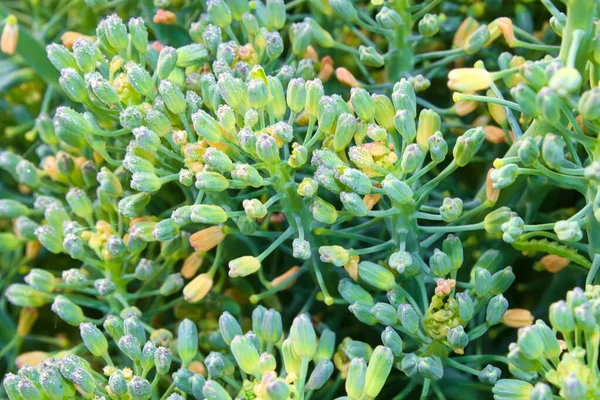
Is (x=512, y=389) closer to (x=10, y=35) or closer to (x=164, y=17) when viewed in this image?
(x=164, y=17)

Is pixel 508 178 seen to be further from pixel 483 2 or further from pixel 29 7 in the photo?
pixel 29 7

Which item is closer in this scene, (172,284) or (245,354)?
(245,354)

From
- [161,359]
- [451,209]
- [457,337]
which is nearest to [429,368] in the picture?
[457,337]

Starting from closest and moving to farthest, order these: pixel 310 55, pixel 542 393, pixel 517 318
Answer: pixel 542 393 → pixel 517 318 → pixel 310 55

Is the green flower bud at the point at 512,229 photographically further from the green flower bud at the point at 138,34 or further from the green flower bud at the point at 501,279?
the green flower bud at the point at 138,34

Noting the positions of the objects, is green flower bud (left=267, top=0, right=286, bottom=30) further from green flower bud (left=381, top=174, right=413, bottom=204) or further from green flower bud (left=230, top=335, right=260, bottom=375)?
green flower bud (left=230, top=335, right=260, bottom=375)
